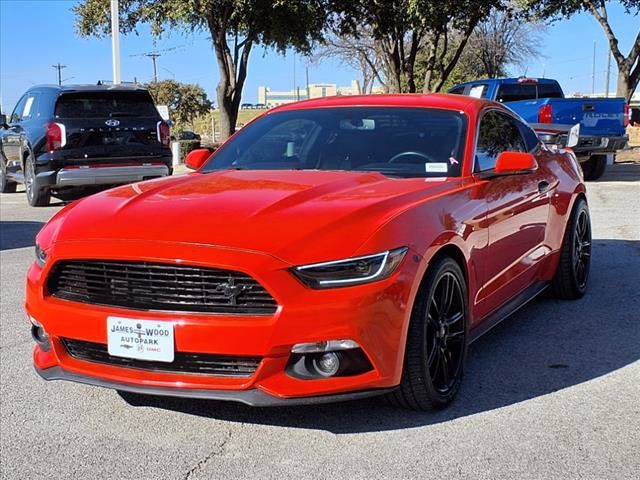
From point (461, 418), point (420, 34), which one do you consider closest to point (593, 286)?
point (461, 418)

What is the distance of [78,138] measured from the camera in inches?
466

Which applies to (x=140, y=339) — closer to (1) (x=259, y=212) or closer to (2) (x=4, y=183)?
(1) (x=259, y=212)

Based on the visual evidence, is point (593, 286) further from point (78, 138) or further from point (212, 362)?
point (78, 138)

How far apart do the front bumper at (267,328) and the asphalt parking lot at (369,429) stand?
0.93 ft

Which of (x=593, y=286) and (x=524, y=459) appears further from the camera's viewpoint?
(x=593, y=286)

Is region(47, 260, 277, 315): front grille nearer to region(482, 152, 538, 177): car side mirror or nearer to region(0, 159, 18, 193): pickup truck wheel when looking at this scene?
region(482, 152, 538, 177): car side mirror

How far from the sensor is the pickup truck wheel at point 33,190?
12.2m

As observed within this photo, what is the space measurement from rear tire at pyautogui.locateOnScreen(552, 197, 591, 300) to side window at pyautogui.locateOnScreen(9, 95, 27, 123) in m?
10.4

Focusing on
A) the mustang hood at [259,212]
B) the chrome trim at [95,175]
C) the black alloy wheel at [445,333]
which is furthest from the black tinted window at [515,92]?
the black alloy wheel at [445,333]

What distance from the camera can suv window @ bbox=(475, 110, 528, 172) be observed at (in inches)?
188

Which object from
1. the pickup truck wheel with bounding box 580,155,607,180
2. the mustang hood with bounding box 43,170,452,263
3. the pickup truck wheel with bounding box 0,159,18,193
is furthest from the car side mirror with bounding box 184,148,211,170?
the pickup truck wheel with bounding box 580,155,607,180

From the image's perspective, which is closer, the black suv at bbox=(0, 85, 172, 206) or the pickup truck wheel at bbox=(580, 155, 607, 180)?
the black suv at bbox=(0, 85, 172, 206)

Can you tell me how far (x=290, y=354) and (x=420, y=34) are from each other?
930 inches

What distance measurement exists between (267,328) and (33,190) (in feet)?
33.5
